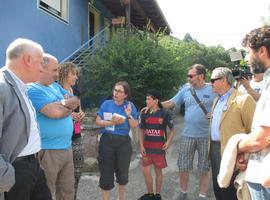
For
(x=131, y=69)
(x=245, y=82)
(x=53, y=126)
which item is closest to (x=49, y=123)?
(x=53, y=126)

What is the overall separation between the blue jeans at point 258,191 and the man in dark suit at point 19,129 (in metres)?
1.63

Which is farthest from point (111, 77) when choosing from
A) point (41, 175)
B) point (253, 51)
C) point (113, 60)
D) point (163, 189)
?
point (253, 51)

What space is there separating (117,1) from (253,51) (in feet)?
41.3

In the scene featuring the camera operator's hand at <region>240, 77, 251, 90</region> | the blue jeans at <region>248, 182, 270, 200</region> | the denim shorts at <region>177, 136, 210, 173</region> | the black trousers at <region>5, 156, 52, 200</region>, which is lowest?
the denim shorts at <region>177, 136, 210, 173</region>

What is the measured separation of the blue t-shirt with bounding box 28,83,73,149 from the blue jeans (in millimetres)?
2161

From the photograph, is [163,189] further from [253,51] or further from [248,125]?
[253,51]

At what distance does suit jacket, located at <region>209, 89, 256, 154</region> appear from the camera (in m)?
4.01

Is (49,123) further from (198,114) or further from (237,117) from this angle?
(198,114)

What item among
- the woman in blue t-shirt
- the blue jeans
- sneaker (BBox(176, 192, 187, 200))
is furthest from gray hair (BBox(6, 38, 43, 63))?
sneaker (BBox(176, 192, 187, 200))

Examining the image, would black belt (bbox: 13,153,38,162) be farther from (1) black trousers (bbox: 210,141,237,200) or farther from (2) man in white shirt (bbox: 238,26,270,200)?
(1) black trousers (bbox: 210,141,237,200)

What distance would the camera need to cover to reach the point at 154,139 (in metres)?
5.39

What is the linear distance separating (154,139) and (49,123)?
1.99 m

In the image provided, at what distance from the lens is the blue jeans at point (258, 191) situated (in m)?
2.24

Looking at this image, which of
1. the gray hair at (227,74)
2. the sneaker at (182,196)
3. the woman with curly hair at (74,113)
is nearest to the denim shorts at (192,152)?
the sneaker at (182,196)
